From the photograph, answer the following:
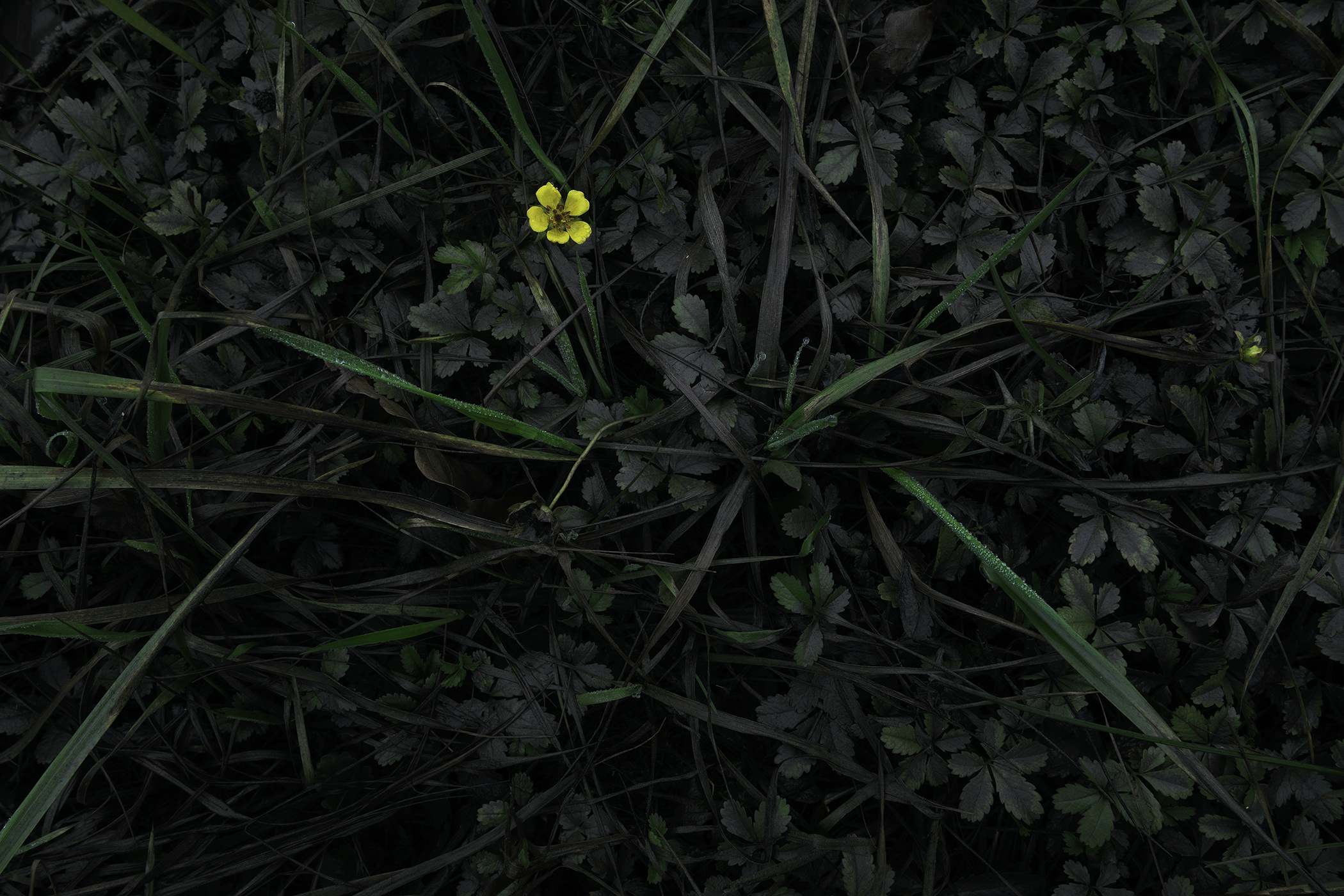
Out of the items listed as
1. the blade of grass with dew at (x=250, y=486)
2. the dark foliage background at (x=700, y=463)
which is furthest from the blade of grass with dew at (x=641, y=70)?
the blade of grass with dew at (x=250, y=486)

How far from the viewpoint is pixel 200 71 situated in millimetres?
2119

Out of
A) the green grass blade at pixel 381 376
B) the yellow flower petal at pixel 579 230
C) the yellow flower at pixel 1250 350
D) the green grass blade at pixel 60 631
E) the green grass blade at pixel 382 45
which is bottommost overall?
the green grass blade at pixel 60 631

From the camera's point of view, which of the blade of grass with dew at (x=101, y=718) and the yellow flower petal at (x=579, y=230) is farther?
the yellow flower petal at (x=579, y=230)

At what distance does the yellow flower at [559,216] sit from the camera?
193 cm

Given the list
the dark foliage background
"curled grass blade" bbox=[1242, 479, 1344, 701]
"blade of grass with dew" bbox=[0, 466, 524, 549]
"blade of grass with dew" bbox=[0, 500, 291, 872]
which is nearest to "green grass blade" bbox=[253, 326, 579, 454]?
the dark foliage background

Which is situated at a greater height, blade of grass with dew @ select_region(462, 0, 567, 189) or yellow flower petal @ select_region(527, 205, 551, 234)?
blade of grass with dew @ select_region(462, 0, 567, 189)

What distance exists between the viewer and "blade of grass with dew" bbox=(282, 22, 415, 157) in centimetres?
192

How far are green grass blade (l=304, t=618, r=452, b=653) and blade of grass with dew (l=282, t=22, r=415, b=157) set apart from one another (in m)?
1.30

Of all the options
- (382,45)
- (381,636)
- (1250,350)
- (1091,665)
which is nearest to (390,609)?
(381,636)

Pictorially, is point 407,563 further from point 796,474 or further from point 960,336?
point 960,336

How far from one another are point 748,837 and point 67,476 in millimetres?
1924

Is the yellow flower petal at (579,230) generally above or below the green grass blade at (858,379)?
above

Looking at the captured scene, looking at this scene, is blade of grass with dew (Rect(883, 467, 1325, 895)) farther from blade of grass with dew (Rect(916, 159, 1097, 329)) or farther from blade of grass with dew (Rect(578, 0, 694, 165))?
blade of grass with dew (Rect(578, 0, 694, 165))

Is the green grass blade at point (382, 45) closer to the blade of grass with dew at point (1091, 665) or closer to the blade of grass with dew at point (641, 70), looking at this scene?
the blade of grass with dew at point (641, 70)
